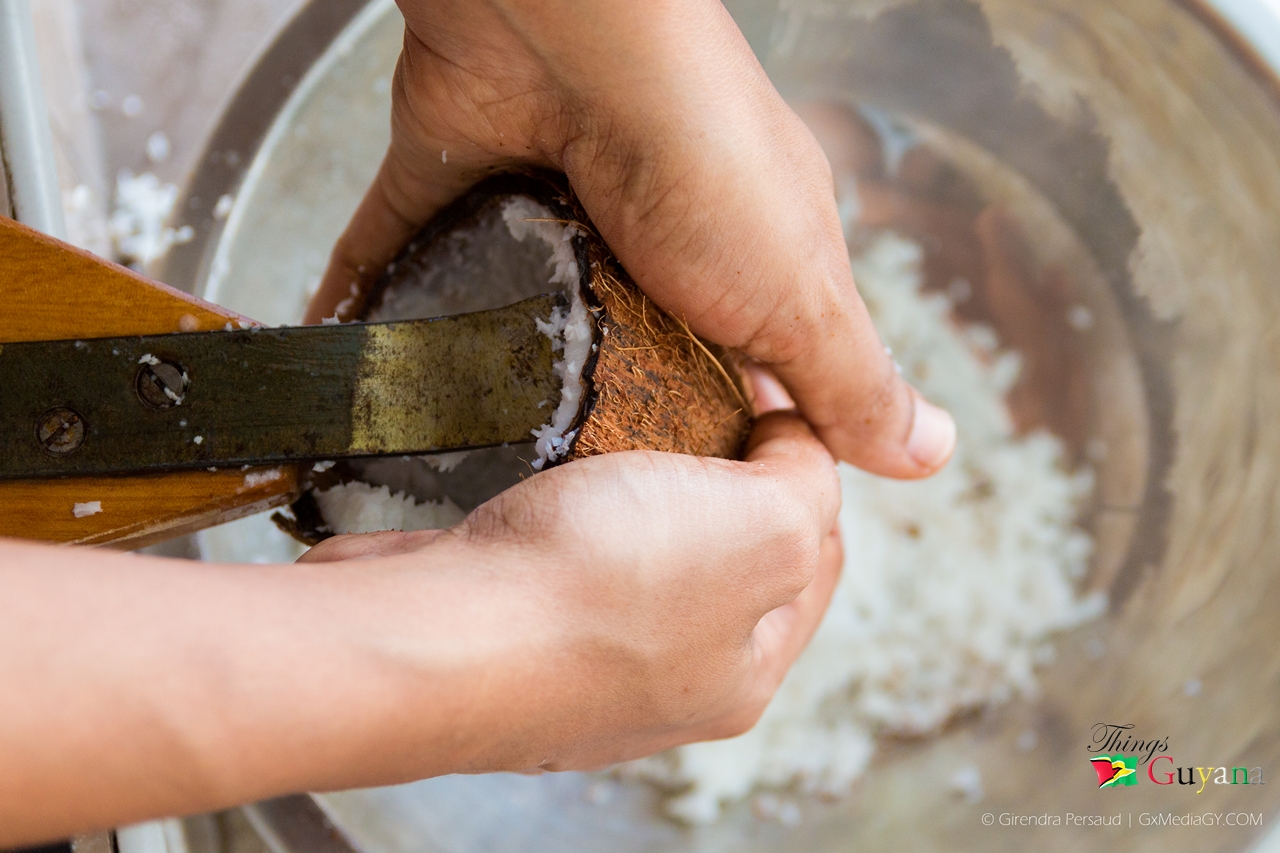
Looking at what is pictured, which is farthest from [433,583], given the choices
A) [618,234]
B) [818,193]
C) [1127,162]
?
[1127,162]

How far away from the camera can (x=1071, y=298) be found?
1.14 metres

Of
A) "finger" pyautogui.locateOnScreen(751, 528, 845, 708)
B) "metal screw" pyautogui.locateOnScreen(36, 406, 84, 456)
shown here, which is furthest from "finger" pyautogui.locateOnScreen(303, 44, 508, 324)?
"finger" pyautogui.locateOnScreen(751, 528, 845, 708)

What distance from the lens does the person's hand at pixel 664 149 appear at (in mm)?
521

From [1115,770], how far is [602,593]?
0.80 metres

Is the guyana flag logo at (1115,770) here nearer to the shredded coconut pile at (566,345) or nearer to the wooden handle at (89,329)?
the shredded coconut pile at (566,345)

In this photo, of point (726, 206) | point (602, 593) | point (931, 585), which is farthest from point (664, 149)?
point (931, 585)

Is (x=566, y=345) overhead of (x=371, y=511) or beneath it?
overhead

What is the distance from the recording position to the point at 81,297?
0.54 meters

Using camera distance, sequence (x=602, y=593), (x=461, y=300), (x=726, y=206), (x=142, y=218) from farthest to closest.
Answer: (x=142, y=218)
(x=461, y=300)
(x=726, y=206)
(x=602, y=593)

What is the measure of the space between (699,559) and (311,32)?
29.5 inches

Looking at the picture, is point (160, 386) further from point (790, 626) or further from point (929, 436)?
point (929, 436)

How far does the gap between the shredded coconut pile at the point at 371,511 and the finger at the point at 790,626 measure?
0.29m

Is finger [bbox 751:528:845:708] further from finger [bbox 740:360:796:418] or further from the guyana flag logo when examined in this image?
the guyana flag logo

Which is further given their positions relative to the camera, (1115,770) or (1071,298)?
(1071,298)
